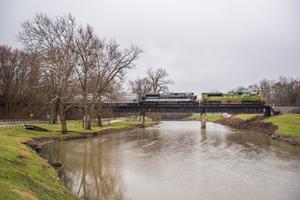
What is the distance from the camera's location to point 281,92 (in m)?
121

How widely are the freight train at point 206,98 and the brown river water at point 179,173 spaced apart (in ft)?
127

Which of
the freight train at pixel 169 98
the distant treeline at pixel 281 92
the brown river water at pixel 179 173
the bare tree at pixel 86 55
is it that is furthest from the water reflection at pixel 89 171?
the distant treeline at pixel 281 92

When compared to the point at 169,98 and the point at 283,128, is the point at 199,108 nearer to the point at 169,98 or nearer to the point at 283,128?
the point at 169,98

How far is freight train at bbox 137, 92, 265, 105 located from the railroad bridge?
1555 mm

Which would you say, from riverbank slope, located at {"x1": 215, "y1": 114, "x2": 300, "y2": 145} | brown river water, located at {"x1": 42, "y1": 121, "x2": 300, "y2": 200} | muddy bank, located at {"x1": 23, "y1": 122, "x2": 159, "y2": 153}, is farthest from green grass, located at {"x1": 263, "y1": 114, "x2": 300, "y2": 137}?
muddy bank, located at {"x1": 23, "y1": 122, "x2": 159, "y2": 153}

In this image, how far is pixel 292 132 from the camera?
4328cm

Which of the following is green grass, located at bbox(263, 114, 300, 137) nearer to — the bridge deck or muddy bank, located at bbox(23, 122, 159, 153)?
the bridge deck

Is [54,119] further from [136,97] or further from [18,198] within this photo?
[18,198]

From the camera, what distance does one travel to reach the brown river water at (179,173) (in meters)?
17.5

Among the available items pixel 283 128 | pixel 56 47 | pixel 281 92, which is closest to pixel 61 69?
pixel 56 47

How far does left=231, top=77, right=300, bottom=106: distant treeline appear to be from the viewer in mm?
103438

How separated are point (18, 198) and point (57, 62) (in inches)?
1409

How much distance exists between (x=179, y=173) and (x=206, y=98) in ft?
176

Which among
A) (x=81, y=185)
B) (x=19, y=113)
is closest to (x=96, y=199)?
(x=81, y=185)
